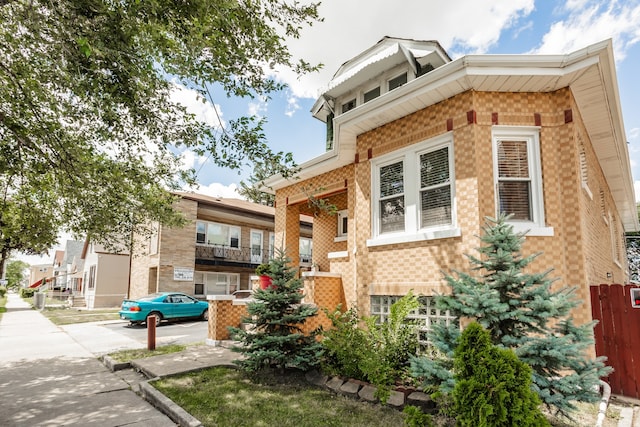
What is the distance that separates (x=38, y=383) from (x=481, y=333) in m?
8.17

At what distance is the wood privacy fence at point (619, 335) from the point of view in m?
5.31

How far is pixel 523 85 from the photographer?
6.02 meters

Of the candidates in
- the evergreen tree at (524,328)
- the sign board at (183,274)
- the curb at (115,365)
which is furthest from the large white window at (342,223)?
the sign board at (183,274)

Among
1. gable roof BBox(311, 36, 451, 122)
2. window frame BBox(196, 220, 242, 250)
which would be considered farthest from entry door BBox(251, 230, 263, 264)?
gable roof BBox(311, 36, 451, 122)

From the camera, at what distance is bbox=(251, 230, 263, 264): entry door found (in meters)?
26.1

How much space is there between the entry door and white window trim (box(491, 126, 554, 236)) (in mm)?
21605

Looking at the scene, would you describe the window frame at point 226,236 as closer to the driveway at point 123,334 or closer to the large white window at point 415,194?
the driveway at point 123,334

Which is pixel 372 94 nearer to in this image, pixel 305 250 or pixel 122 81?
pixel 122 81

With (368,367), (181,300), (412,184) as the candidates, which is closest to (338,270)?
(412,184)

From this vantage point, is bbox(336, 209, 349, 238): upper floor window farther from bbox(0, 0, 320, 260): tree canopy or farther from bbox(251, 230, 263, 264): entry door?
bbox(251, 230, 263, 264): entry door

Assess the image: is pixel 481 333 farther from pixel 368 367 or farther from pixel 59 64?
pixel 59 64

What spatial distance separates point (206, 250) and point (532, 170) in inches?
824

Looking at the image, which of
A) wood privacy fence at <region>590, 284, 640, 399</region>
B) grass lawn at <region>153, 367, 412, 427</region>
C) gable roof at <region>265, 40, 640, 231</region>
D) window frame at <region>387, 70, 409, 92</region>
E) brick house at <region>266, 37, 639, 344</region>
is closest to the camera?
grass lawn at <region>153, 367, 412, 427</region>

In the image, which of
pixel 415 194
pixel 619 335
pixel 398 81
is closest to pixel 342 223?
pixel 398 81
